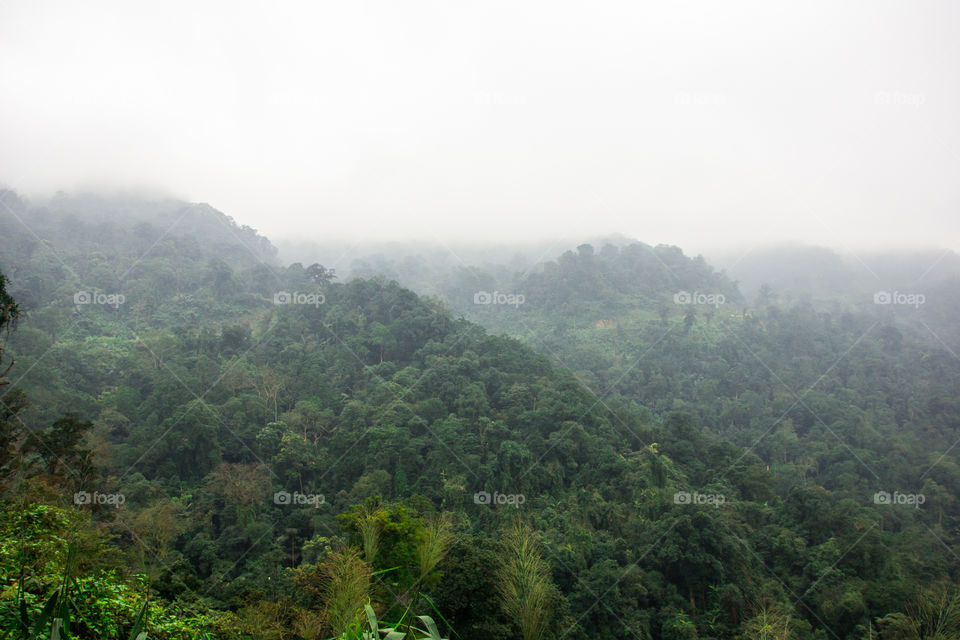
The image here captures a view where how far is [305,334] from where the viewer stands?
3212 cm

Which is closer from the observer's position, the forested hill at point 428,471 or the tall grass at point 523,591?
the tall grass at point 523,591

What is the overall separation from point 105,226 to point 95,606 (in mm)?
59293

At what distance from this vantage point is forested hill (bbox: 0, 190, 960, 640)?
380 inches

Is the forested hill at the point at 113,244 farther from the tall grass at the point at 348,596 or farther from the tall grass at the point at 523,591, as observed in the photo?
the tall grass at the point at 523,591

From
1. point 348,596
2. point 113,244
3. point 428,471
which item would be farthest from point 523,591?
point 113,244

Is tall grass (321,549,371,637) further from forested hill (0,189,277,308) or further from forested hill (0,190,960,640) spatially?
forested hill (0,189,277,308)

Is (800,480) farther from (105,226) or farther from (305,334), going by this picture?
(105,226)

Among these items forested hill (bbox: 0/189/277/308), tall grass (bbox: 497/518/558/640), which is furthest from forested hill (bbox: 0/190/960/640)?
forested hill (bbox: 0/189/277/308)

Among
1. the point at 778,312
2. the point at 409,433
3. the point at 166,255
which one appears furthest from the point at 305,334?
the point at 778,312

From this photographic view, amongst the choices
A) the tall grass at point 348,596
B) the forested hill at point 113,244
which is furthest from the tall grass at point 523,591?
the forested hill at point 113,244

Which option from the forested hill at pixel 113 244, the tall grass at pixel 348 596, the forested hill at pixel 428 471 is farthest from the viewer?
the forested hill at pixel 113 244

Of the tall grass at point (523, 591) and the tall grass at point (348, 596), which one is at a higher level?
the tall grass at point (348, 596)

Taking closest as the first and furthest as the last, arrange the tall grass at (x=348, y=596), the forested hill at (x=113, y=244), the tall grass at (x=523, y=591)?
the tall grass at (x=348, y=596)
the tall grass at (x=523, y=591)
the forested hill at (x=113, y=244)

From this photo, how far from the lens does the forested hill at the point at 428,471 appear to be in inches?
380
